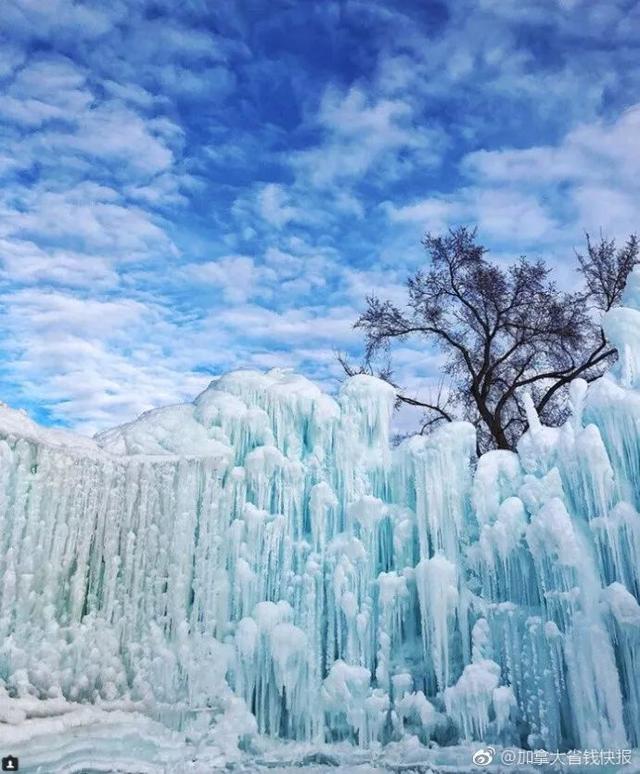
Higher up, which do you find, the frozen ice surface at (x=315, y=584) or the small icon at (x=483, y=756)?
the frozen ice surface at (x=315, y=584)

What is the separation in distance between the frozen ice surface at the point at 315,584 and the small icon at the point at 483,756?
0.36ft

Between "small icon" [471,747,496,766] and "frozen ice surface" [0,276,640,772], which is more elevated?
"frozen ice surface" [0,276,640,772]

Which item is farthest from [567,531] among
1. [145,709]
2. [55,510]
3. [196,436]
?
[55,510]

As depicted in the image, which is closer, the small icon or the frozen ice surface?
the small icon

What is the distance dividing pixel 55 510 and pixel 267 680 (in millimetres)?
3367

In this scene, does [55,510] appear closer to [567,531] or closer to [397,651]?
[397,651]

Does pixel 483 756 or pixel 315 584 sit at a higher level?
pixel 315 584

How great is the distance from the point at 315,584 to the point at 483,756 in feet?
8.59

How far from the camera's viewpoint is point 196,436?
9000 millimetres

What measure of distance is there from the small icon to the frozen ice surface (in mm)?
110

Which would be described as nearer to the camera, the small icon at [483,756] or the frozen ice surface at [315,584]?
the small icon at [483,756]

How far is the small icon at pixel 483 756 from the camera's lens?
7117 mm

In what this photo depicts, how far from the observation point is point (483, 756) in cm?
715

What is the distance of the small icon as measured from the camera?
712 centimetres
